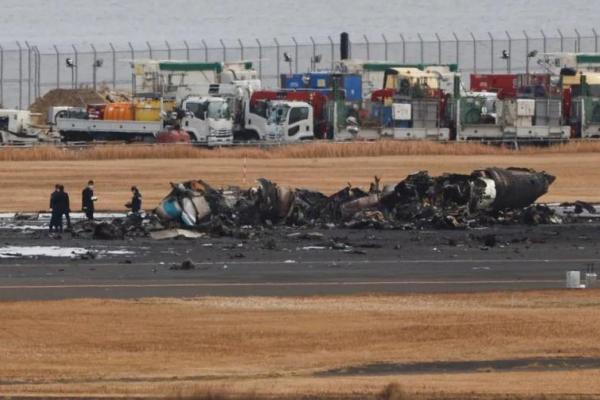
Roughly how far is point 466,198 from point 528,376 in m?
24.4

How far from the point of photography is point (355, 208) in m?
48.1

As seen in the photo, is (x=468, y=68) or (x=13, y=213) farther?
(x=468, y=68)

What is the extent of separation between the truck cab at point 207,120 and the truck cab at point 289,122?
210 cm

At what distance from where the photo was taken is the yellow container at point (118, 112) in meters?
84.7

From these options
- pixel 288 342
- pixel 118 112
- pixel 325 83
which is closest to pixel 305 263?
pixel 288 342

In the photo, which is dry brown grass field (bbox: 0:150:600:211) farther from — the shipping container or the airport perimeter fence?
the airport perimeter fence

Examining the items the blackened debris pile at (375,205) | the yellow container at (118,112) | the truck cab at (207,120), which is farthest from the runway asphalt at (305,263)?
the yellow container at (118,112)

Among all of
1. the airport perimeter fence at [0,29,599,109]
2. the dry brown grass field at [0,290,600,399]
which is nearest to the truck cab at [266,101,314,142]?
the airport perimeter fence at [0,29,599,109]

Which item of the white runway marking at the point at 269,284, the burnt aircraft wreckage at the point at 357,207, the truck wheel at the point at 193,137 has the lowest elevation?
the white runway marking at the point at 269,284

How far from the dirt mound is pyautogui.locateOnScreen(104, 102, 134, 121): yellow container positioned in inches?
654

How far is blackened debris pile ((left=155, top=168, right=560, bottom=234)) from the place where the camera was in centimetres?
4644

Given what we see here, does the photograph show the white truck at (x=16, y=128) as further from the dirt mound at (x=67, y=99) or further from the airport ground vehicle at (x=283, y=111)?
the dirt mound at (x=67, y=99)

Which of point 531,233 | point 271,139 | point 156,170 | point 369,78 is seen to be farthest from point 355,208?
point 369,78

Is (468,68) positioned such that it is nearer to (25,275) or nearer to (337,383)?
(25,275)
